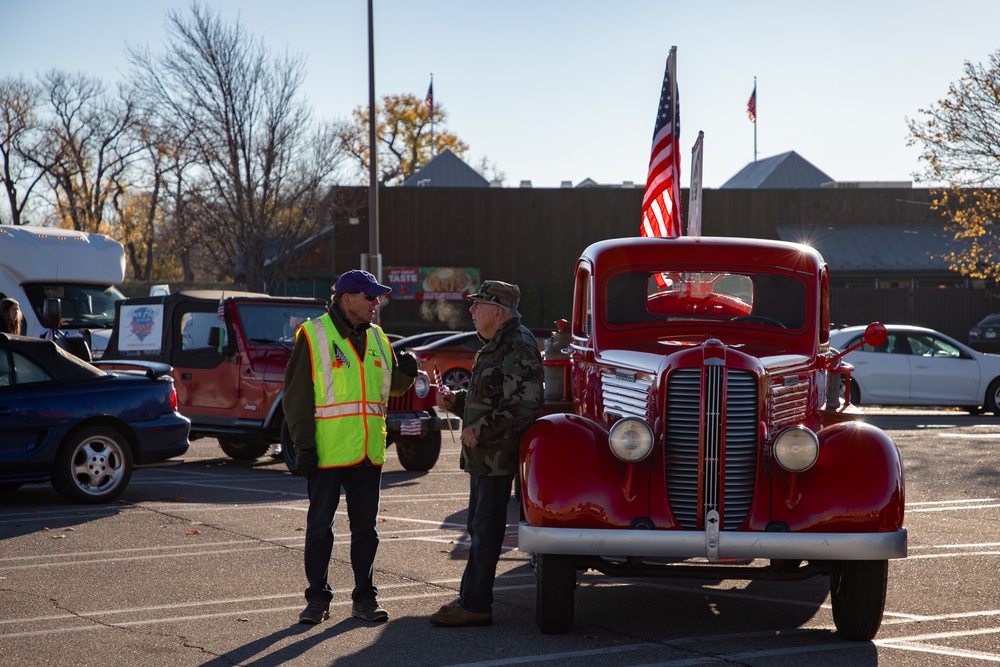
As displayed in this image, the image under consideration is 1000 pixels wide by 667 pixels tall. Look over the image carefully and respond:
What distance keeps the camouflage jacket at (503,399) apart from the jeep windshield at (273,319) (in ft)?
27.3

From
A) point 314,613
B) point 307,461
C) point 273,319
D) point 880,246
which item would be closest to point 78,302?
point 273,319

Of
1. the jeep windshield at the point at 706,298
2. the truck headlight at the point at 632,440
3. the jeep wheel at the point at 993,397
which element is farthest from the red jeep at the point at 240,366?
the jeep wheel at the point at 993,397

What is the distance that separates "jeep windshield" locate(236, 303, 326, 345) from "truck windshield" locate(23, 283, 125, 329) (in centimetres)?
660

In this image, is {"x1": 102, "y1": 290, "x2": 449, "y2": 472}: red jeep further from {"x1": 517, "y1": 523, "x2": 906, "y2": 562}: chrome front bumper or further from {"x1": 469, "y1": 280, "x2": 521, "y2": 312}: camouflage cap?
{"x1": 517, "y1": 523, "x2": 906, "y2": 562}: chrome front bumper

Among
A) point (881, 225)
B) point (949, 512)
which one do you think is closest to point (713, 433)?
point (949, 512)

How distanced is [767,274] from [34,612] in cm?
494

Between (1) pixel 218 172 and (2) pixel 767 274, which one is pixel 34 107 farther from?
(2) pixel 767 274

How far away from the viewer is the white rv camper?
67.6 feet

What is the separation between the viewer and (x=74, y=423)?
11.5 meters

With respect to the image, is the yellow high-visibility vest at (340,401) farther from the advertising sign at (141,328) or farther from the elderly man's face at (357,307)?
the advertising sign at (141,328)

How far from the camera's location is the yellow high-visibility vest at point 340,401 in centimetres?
718

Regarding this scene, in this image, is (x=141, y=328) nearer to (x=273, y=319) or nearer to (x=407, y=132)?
(x=273, y=319)

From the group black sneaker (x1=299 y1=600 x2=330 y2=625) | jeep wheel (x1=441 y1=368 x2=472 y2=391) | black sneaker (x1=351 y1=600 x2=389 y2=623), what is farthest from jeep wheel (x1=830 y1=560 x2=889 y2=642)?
jeep wheel (x1=441 y1=368 x2=472 y2=391)

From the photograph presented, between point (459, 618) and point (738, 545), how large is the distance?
159cm
